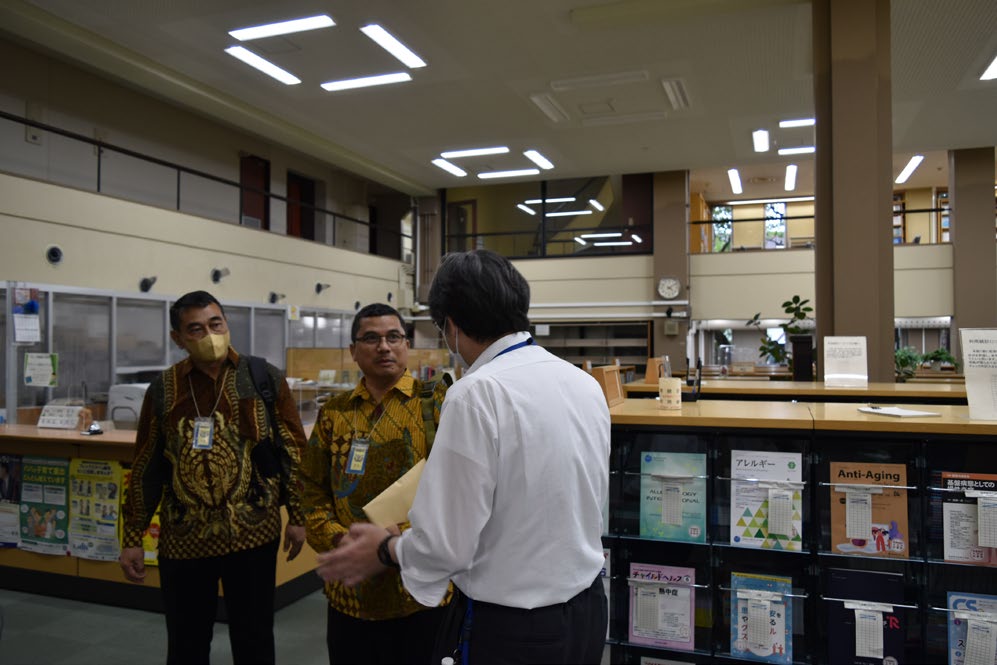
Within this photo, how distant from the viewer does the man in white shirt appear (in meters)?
1.30

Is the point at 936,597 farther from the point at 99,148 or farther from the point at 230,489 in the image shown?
the point at 99,148

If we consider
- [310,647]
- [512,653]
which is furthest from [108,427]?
[512,653]

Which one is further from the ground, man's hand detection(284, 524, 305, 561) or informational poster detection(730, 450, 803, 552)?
informational poster detection(730, 450, 803, 552)

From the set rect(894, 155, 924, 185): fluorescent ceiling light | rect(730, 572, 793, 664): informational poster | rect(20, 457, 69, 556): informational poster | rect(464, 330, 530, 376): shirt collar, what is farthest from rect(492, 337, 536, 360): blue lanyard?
rect(894, 155, 924, 185): fluorescent ceiling light

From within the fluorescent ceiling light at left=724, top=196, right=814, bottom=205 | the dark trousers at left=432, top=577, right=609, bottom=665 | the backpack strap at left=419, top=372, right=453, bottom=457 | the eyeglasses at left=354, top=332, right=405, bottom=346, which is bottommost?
the dark trousers at left=432, top=577, right=609, bottom=665

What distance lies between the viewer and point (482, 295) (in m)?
1.45

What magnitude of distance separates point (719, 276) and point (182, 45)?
9.25 metres

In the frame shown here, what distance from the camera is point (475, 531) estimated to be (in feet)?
4.25

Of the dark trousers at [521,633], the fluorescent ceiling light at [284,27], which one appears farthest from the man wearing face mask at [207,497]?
the fluorescent ceiling light at [284,27]

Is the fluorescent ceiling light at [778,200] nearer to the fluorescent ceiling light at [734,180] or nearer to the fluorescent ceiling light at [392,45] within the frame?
the fluorescent ceiling light at [734,180]

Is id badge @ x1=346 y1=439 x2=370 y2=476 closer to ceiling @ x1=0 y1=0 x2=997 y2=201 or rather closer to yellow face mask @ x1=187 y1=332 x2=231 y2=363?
→ yellow face mask @ x1=187 y1=332 x2=231 y2=363

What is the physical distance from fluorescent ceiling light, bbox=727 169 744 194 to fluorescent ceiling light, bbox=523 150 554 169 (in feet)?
13.0

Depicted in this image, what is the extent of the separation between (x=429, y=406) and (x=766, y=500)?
1.26 metres

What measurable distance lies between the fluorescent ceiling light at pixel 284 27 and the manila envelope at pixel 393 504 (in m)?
6.15
